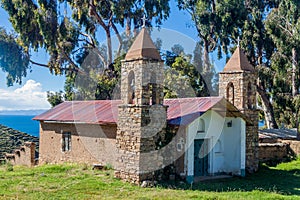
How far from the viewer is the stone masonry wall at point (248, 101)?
18391 millimetres

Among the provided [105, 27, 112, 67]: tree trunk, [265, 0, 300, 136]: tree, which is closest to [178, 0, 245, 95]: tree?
[265, 0, 300, 136]: tree

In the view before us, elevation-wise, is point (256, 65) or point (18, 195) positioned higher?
point (256, 65)

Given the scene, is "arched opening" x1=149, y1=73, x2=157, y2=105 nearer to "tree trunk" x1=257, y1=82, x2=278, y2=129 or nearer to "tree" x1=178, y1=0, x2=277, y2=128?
"tree" x1=178, y1=0, x2=277, y2=128

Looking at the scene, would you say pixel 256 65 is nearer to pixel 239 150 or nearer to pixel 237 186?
pixel 239 150

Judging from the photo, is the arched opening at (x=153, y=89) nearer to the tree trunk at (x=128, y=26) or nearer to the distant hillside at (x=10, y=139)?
the distant hillside at (x=10, y=139)

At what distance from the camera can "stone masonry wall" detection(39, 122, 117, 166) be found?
17297 millimetres

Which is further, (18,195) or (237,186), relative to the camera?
(237,186)

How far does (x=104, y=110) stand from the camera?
18891 mm

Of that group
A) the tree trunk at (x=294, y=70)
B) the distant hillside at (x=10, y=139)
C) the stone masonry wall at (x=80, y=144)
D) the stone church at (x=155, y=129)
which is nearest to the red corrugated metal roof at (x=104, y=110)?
the stone church at (x=155, y=129)

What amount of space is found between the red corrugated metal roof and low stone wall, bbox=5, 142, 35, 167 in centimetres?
188

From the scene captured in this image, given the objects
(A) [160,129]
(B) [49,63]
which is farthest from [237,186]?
(B) [49,63]

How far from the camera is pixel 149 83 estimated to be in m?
14.8

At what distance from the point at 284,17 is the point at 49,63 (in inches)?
A: 817

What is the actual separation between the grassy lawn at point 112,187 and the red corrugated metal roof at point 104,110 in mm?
2573
